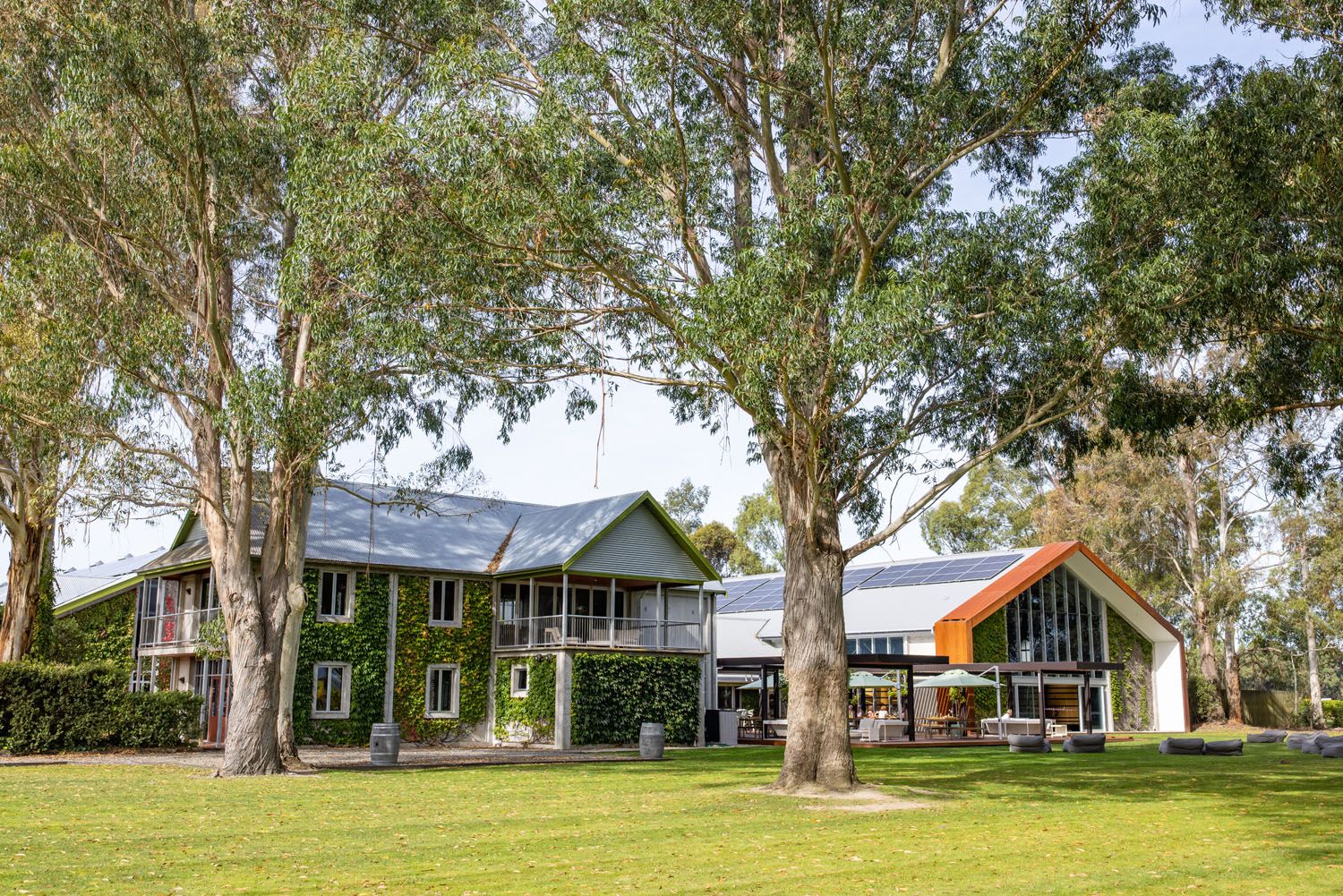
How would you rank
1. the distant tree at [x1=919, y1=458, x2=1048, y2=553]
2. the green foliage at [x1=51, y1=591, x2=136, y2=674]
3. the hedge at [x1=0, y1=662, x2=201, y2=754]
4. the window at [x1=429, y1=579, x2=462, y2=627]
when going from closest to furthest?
the hedge at [x1=0, y1=662, x2=201, y2=754] → the window at [x1=429, y1=579, x2=462, y2=627] → the green foliage at [x1=51, y1=591, x2=136, y2=674] → the distant tree at [x1=919, y1=458, x2=1048, y2=553]

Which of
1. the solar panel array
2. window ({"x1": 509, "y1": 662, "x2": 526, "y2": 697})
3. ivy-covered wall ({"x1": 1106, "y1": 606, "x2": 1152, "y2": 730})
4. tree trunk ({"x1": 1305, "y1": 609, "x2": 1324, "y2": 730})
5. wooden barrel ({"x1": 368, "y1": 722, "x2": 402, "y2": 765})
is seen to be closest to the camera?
wooden barrel ({"x1": 368, "y1": 722, "x2": 402, "y2": 765})

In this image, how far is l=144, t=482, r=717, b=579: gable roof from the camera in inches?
1252

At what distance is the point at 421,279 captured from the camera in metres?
15.4

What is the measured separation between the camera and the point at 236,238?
21.0 metres

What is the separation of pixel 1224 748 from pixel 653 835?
59.3ft

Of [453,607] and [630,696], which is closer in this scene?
[630,696]

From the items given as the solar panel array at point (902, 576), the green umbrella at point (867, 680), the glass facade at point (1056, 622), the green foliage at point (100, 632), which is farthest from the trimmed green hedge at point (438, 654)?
the glass facade at point (1056, 622)

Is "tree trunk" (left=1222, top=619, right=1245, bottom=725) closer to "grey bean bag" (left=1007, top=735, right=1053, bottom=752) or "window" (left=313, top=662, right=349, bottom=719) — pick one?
"grey bean bag" (left=1007, top=735, right=1053, bottom=752)

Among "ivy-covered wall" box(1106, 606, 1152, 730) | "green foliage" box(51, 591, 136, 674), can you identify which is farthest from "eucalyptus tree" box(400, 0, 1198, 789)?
"ivy-covered wall" box(1106, 606, 1152, 730)

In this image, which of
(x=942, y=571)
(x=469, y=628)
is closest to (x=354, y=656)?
(x=469, y=628)

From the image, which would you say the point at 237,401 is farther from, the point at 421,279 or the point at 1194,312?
the point at 1194,312

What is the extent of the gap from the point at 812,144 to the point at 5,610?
21.2 metres

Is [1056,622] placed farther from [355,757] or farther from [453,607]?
[355,757]

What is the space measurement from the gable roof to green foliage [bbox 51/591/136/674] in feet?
7.92
